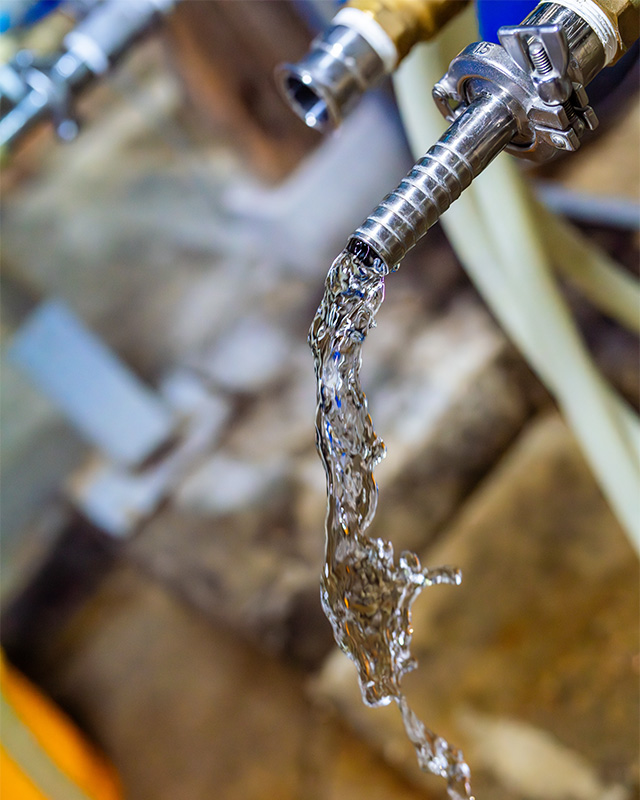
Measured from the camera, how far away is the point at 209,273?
61.6 inches

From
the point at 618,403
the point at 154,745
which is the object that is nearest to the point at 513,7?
the point at 618,403

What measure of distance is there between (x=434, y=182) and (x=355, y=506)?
253 mm

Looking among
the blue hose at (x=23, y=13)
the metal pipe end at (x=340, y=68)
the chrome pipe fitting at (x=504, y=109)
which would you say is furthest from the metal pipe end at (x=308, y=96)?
the blue hose at (x=23, y=13)

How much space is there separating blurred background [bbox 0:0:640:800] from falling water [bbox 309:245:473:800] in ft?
0.99

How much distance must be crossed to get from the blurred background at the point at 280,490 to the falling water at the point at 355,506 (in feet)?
0.99

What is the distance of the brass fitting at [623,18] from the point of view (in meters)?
0.34

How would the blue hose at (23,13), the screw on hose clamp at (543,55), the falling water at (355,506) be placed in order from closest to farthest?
1. the screw on hose clamp at (543,55)
2. the falling water at (355,506)
3. the blue hose at (23,13)

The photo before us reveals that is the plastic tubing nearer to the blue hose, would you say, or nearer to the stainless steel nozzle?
the stainless steel nozzle

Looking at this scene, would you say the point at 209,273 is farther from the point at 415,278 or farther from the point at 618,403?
the point at 618,403

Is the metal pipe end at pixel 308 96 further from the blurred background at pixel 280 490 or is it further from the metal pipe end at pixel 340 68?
the blurred background at pixel 280 490

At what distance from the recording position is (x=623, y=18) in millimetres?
349

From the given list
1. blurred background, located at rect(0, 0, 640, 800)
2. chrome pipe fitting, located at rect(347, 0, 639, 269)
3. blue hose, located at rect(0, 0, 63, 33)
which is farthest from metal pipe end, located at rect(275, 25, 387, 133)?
blue hose, located at rect(0, 0, 63, 33)

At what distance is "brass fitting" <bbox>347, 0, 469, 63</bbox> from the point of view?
1.52 ft

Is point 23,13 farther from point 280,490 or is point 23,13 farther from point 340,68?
point 280,490
